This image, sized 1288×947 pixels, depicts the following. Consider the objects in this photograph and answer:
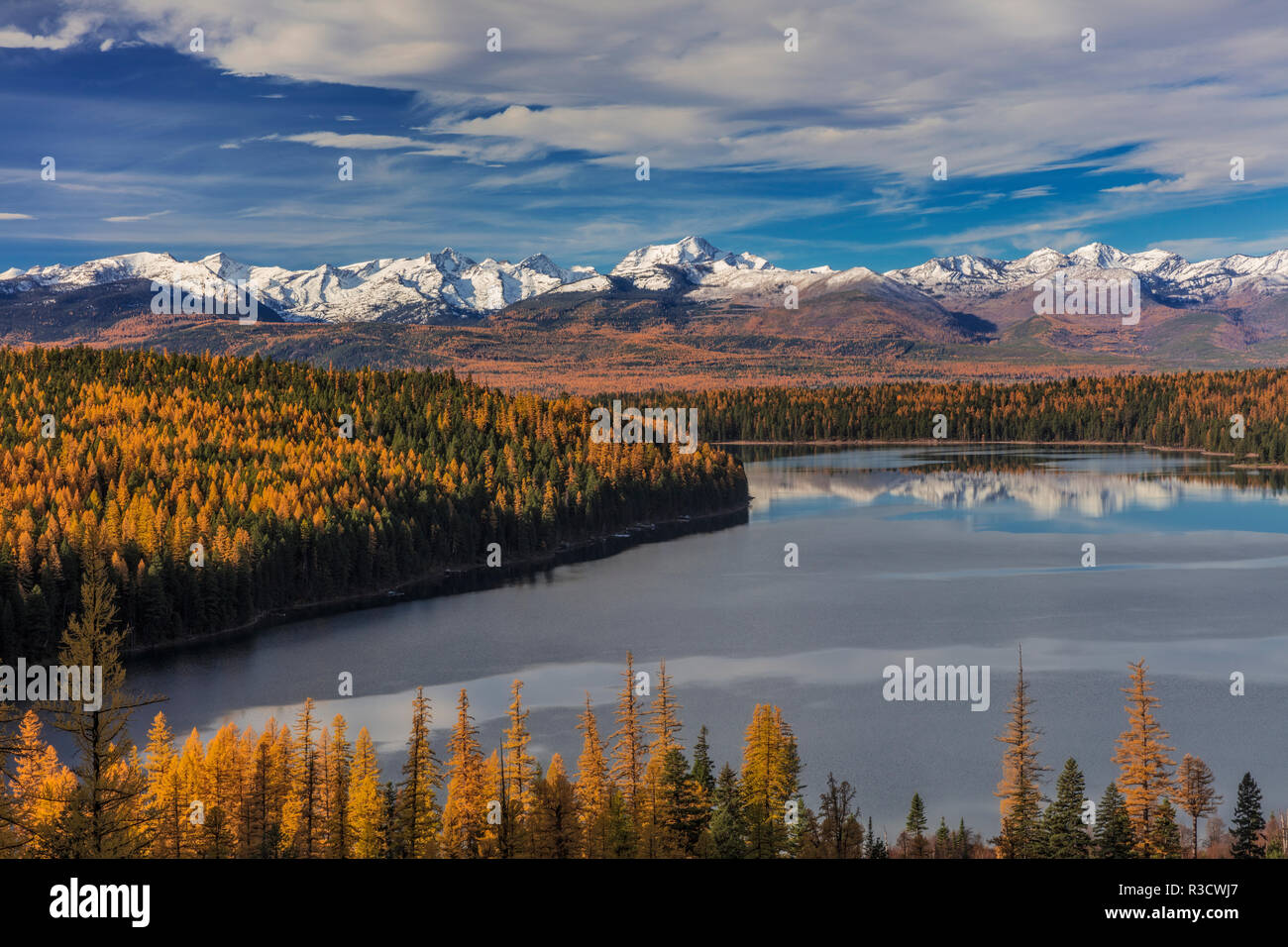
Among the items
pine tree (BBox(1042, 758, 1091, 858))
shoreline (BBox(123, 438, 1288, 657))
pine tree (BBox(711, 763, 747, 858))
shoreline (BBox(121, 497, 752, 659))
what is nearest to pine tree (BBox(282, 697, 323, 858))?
pine tree (BBox(711, 763, 747, 858))

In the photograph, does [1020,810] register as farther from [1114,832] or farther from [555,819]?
[555,819]

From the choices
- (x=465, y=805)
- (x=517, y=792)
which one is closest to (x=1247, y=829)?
(x=517, y=792)

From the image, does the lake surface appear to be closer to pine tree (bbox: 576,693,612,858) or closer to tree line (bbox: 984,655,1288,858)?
tree line (bbox: 984,655,1288,858)

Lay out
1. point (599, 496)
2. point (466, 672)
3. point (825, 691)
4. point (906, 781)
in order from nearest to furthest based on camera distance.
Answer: point (906, 781) → point (825, 691) → point (466, 672) → point (599, 496)

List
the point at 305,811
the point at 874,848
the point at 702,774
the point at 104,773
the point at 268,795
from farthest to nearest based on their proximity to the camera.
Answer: the point at 702,774 → the point at 268,795 → the point at 305,811 → the point at 874,848 → the point at 104,773
